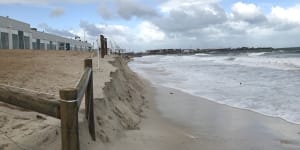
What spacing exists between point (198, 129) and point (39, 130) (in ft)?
15.4

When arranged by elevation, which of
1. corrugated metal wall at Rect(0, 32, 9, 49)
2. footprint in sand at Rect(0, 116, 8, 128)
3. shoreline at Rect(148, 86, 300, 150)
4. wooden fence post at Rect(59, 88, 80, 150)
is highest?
corrugated metal wall at Rect(0, 32, 9, 49)

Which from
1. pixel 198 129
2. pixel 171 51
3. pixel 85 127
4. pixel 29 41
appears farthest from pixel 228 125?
pixel 171 51

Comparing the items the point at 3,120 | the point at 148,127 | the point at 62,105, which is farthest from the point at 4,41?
the point at 62,105

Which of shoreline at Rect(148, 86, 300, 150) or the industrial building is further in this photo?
the industrial building

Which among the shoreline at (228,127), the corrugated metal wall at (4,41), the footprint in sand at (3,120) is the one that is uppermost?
the corrugated metal wall at (4,41)

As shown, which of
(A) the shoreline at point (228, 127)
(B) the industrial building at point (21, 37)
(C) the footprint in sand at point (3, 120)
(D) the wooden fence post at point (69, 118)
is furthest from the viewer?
(B) the industrial building at point (21, 37)

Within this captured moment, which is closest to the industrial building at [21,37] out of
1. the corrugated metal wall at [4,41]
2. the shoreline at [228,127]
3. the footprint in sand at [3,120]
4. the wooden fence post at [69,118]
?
the corrugated metal wall at [4,41]

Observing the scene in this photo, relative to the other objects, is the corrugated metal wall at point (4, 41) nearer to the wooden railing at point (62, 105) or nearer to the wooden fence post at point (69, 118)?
the wooden railing at point (62, 105)

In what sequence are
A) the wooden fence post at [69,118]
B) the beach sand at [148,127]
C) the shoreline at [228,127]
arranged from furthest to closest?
1. the shoreline at [228,127]
2. the beach sand at [148,127]
3. the wooden fence post at [69,118]

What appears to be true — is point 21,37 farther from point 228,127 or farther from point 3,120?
point 3,120

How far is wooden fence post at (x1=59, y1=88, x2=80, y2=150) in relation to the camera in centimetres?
336

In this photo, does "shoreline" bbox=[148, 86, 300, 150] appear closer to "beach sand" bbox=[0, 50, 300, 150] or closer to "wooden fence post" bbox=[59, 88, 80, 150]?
"beach sand" bbox=[0, 50, 300, 150]


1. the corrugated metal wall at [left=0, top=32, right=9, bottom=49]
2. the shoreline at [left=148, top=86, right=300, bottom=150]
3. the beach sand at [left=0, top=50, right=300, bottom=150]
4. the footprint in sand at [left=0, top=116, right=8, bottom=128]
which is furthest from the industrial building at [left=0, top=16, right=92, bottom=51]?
the footprint in sand at [left=0, top=116, right=8, bottom=128]

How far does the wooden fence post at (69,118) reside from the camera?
3355 millimetres
